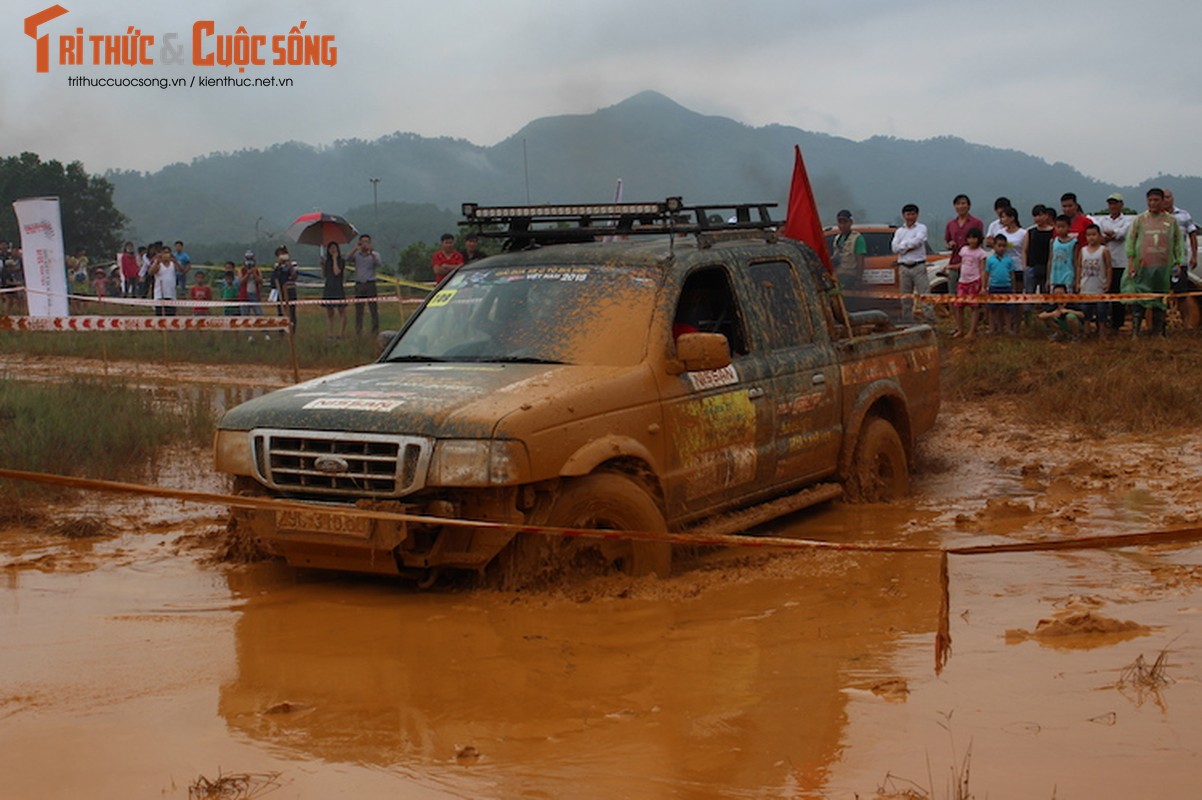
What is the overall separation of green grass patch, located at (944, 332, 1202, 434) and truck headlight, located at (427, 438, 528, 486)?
23.8ft

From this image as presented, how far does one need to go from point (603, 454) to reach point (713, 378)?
1.10m

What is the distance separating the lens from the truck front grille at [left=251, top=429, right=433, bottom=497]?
6207mm

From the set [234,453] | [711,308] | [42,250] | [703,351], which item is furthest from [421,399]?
[42,250]

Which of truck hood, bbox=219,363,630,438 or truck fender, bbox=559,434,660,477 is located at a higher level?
truck hood, bbox=219,363,630,438

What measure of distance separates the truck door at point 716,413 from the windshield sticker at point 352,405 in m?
1.43

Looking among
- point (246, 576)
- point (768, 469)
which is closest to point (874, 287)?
point (768, 469)

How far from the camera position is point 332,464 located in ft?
20.8

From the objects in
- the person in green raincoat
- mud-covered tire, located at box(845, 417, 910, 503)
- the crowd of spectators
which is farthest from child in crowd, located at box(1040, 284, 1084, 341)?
mud-covered tire, located at box(845, 417, 910, 503)

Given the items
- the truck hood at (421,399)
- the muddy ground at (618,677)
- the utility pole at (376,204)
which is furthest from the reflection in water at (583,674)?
the utility pole at (376,204)

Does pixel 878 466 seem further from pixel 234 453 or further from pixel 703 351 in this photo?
pixel 234 453

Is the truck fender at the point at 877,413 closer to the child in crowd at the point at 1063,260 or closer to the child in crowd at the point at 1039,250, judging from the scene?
the child in crowd at the point at 1063,260

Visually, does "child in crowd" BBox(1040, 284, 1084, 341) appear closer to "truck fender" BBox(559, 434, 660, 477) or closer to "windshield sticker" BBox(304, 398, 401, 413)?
"truck fender" BBox(559, 434, 660, 477)

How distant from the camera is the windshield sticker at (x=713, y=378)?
7.31m

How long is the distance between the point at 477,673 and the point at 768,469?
111 inches
